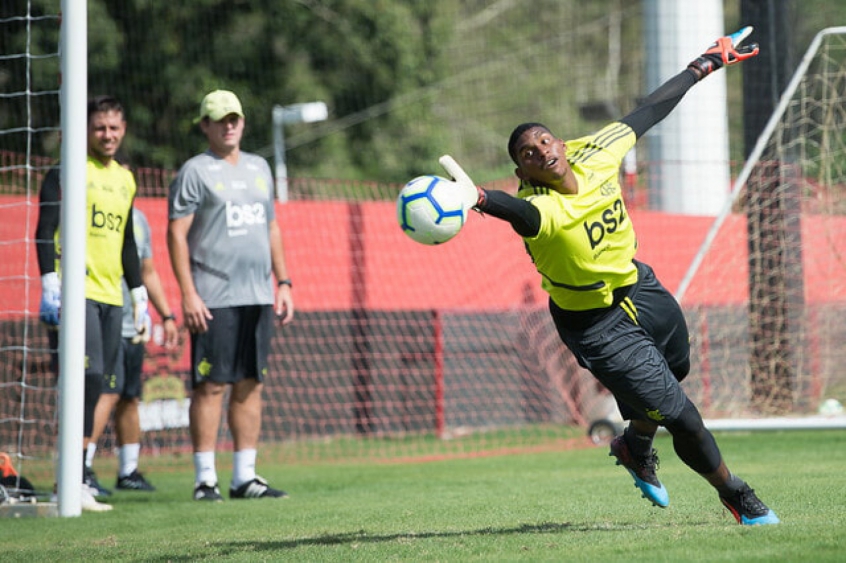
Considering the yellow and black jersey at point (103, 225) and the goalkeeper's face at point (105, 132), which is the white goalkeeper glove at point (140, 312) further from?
the goalkeeper's face at point (105, 132)

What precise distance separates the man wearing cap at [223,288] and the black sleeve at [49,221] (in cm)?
72

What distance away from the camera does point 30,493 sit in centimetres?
804

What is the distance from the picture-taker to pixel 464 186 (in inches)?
194

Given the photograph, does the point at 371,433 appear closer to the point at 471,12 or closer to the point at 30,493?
the point at 30,493

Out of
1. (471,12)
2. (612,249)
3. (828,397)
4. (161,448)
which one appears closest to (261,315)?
(612,249)

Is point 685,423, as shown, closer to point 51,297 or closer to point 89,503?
point 89,503

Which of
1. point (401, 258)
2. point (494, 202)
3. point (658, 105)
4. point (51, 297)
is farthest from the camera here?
point (401, 258)

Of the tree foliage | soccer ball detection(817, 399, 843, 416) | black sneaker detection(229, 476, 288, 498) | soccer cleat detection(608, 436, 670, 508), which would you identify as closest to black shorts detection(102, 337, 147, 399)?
black sneaker detection(229, 476, 288, 498)

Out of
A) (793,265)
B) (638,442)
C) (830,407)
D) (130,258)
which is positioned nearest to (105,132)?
(130,258)

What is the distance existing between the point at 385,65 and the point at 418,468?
16069 mm

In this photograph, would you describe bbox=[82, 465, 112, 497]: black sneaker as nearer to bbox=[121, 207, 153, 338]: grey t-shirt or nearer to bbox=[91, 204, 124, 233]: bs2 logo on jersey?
bbox=[121, 207, 153, 338]: grey t-shirt

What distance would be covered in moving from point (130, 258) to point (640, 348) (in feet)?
12.9

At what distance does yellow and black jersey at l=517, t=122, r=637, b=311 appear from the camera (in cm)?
539

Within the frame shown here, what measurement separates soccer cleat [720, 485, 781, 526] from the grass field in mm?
103
